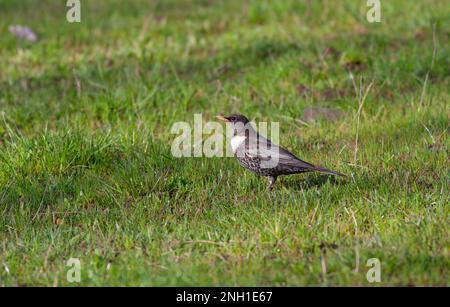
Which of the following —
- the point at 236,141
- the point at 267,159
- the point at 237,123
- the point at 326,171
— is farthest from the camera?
the point at 237,123

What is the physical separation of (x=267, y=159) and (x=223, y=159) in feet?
2.73

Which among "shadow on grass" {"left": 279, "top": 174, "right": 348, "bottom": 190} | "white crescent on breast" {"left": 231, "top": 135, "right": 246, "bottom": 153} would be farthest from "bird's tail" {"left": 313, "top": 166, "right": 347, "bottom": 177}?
"white crescent on breast" {"left": 231, "top": 135, "right": 246, "bottom": 153}

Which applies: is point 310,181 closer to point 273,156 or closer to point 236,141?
point 273,156

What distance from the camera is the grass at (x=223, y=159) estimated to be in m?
Answer: 5.53

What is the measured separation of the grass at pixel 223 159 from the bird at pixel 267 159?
14 cm

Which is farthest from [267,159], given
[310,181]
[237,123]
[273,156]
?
[237,123]

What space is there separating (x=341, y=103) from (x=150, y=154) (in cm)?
248

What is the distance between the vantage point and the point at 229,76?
10094 millimetres

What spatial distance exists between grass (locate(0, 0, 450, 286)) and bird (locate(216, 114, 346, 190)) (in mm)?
139

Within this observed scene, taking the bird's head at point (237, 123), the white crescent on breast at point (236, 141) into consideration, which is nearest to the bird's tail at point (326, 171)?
the white crescent on breast at point (236, 141)

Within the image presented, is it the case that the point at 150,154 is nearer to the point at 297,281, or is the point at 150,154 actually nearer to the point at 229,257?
the point at 229,257

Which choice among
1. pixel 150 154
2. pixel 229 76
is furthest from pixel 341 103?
pixel 150 154

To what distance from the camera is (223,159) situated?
24.9 feet

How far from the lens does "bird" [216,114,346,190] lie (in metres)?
6.78
